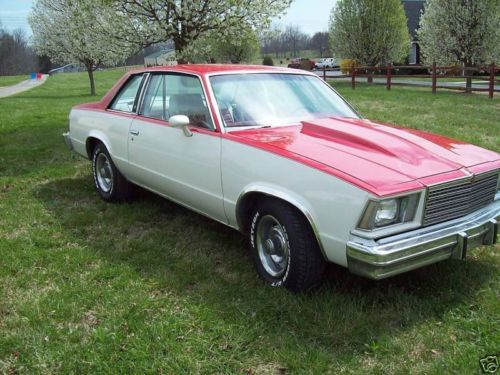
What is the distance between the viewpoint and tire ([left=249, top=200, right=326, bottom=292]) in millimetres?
3230

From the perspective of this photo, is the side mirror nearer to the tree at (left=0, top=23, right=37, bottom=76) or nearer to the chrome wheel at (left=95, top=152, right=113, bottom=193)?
the chrome wheel at (left=95, top=152, right=113, bottom=193)

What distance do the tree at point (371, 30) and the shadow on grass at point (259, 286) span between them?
75.5ft

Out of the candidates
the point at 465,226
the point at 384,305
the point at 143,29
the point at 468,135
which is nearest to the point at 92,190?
the point at 384,305

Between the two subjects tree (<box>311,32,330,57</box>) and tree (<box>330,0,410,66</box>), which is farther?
tree (<box>311,32,330,57</box>)

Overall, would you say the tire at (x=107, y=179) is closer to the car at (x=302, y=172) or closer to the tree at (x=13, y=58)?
the car at (x=302, y=172)

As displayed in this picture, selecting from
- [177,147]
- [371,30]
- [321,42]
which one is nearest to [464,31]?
[371,30]

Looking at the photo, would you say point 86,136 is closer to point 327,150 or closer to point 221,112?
point 221,112

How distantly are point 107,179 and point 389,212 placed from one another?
3664 millimetres

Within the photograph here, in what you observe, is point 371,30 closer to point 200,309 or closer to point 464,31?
point 464,31

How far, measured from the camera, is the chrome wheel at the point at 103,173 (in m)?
5.67

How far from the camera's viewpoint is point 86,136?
5.81 m

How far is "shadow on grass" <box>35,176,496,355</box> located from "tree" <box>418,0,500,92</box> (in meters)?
18.9

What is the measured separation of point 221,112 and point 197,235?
121 cm

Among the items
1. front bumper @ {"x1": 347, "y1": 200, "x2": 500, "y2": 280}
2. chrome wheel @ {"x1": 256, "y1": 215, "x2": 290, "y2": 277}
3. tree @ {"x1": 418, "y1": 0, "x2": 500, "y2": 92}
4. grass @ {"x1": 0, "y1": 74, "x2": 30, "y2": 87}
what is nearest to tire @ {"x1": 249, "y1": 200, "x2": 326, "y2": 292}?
chrome wheel @ {"x1": 256, "y1": 215, "x2": 290, "y2": 277}
